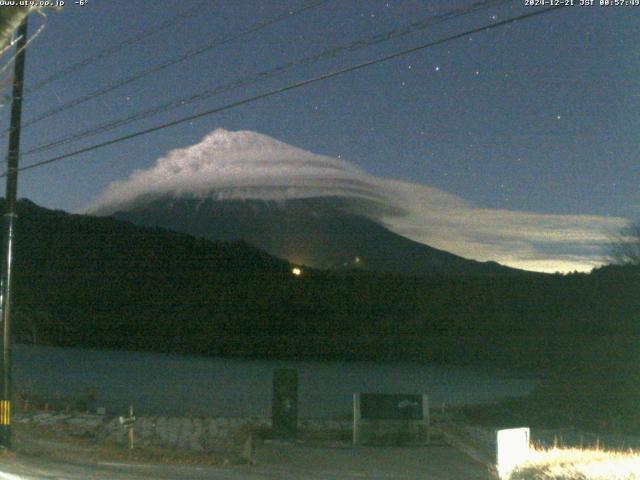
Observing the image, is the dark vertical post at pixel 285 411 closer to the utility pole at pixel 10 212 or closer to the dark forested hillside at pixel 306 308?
the utility pole at pixel 10 212

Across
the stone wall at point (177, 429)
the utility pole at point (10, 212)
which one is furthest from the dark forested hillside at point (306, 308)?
the utility pole at point (10, 212)

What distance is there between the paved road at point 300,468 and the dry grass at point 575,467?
1.22 m

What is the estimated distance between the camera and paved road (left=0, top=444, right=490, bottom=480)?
1196cm

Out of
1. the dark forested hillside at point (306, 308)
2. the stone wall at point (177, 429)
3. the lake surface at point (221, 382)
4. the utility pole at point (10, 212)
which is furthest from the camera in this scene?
the dark forested hillside at point (306, 308)

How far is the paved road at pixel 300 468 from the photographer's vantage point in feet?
39.2

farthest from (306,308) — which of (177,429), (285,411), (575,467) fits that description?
(575,467)

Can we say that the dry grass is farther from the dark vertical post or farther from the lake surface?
the lake surface

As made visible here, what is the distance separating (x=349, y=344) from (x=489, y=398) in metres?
18.7

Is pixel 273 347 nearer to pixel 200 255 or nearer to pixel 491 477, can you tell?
pixel 200 255

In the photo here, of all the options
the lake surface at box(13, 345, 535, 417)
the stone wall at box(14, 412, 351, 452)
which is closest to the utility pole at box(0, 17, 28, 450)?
the stone wall at box(14, 412, 351, 452)

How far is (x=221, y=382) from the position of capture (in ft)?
99.5

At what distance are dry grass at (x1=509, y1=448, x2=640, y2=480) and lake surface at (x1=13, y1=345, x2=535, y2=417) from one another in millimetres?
12060

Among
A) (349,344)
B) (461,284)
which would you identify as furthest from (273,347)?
(461,284)

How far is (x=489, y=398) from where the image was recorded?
2838cm
